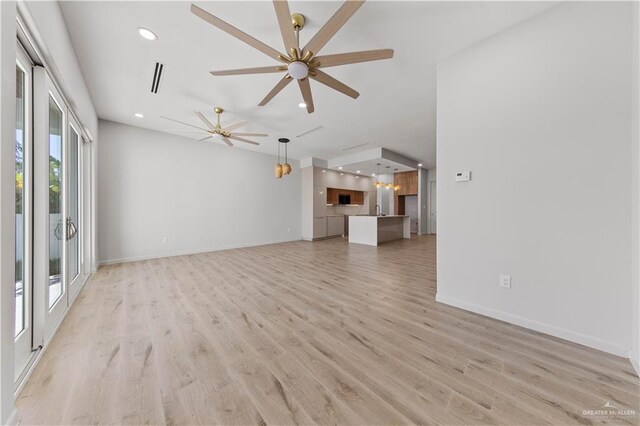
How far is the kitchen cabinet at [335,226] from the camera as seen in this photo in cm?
894

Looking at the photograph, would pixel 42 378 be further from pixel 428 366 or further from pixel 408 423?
pixel 428 366

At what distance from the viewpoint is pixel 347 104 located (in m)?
4.04

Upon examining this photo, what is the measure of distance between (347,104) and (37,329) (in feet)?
15.1

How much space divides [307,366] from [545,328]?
2221 millimetres

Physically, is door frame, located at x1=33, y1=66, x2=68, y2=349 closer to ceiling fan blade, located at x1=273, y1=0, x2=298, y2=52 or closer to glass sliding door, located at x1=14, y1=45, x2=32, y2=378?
glass sliding door, located at x1=14, y1=45, x2=32, y2=378

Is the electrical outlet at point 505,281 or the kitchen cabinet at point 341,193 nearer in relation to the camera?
the electrical outlet at point 505,281

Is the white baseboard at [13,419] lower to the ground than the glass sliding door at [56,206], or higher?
lower

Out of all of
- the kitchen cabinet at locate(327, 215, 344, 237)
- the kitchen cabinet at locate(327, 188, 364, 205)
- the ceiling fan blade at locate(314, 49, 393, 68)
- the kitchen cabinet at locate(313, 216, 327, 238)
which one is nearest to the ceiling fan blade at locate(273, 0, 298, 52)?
the ceiling fan blade at locate(314, 49, 393, 68)

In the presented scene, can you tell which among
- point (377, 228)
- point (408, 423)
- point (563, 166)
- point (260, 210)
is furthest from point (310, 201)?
point (408, 423)

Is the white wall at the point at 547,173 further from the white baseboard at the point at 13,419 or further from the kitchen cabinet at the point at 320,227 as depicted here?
the kitchen cabinet at the point at 320,227

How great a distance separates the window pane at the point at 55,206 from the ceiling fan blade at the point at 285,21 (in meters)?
2.42

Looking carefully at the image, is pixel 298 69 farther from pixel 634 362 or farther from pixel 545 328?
pixel 634 362

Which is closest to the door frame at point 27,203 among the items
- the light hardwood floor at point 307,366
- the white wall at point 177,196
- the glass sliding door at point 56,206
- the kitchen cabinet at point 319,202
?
the light hardwood floor at point 307,366

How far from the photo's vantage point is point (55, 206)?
2361 mm
